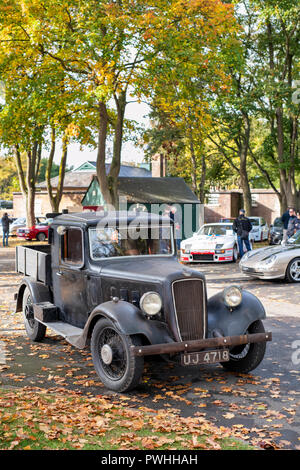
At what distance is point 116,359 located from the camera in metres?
6.50

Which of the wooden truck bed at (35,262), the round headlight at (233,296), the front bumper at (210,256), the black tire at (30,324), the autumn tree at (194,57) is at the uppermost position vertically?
the autumn tree at (194,57)

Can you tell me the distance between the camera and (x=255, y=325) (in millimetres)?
7105

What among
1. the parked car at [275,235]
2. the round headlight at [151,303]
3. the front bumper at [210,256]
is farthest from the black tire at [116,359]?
the parked car at [275,235]

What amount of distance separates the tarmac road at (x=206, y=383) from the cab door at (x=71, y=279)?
0.68m

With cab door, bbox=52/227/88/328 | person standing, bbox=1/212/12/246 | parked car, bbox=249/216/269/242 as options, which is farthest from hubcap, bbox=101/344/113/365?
parked car, bbox=249/216/269/242

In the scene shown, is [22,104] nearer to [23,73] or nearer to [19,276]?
[23,73]

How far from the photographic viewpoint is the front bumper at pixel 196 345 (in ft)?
19.9

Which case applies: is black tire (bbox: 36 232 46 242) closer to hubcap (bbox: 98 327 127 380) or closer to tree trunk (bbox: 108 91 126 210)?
tree trunk (bbox: 108 91 126 210)

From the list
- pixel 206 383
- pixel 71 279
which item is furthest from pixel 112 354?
pixel 71 279

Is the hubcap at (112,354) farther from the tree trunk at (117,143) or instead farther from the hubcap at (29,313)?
the tree trunk at (117,143)

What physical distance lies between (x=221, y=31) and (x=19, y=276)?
1149 cm

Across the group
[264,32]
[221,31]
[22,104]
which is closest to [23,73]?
[22,104]

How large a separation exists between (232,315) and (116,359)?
1599 mm

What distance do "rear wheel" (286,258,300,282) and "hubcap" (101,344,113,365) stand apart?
30.4 feet
